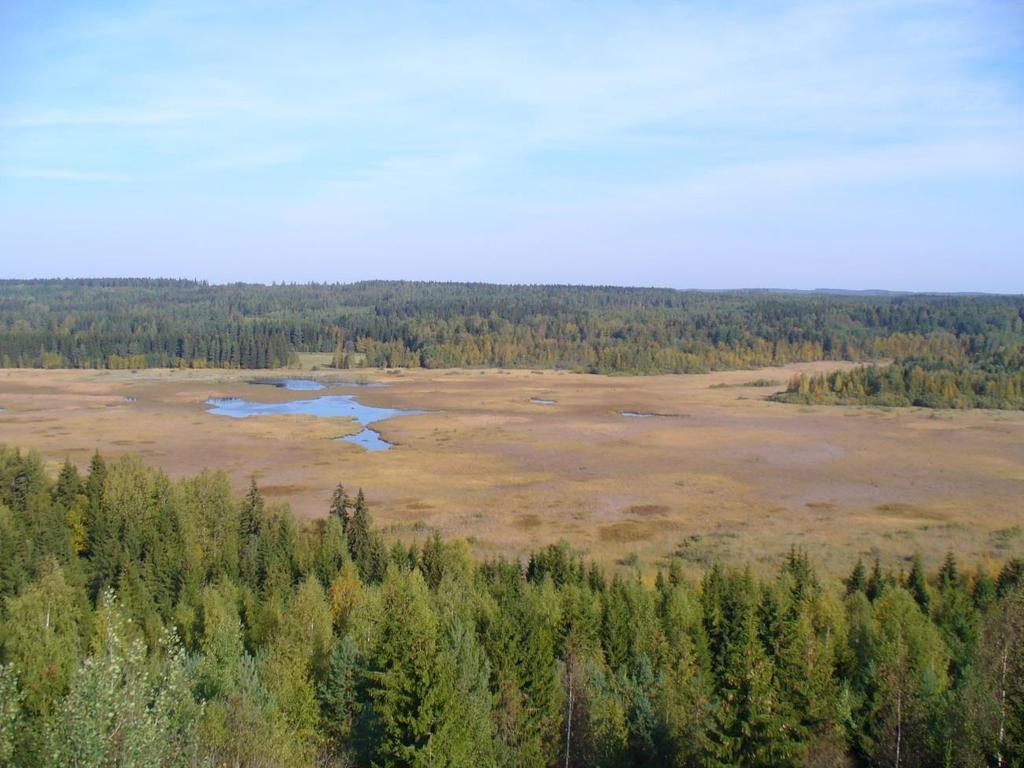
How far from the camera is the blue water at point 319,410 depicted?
275ft

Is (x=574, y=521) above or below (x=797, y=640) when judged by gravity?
below

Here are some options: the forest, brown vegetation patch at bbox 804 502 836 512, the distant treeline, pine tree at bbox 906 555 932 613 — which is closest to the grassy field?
brown vegetation patch at bbox 804 502 836 512

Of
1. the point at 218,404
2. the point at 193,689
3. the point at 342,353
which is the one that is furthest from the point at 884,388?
the point at 193,689

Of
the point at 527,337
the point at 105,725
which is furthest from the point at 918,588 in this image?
the point at 527,337

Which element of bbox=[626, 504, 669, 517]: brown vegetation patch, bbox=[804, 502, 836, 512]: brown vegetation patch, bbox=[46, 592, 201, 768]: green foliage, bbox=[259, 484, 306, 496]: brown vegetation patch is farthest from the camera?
bbox=[259, 484, 306, 496]: brown vegetation patch

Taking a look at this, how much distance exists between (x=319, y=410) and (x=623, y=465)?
40.7 meters

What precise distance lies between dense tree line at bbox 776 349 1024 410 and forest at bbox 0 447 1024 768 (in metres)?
69.4

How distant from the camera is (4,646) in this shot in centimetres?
2095

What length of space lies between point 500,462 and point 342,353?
95177 millimetres

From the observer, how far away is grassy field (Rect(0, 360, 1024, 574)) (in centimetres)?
4216

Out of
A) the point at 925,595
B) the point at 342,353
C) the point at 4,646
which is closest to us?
the point at 4,646

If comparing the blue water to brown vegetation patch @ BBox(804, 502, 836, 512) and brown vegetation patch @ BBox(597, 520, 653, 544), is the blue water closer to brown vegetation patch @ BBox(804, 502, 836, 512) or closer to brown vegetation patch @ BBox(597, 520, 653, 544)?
brown vegetation patch @ BBox(597, 520, 653, 544)

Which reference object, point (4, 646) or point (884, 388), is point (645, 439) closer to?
point (884, 388)

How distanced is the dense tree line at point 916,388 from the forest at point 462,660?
69384 millimetres
